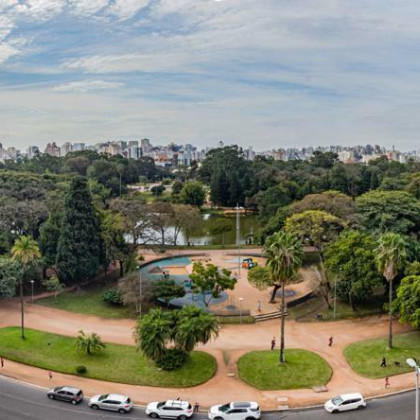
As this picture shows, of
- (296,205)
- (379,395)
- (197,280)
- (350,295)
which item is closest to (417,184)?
(296,205)

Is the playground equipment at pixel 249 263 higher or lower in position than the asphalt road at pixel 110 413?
higher

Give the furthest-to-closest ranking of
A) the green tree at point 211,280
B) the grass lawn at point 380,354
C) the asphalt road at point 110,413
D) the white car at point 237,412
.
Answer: the green tree at point 211,280 → the grass lawn at point 380,354 → the asphalt road at point 110,413 → the white car at point 237,412

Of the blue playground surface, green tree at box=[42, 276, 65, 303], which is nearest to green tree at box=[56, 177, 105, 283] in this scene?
green tree at box=[42, 276, 65, 303]

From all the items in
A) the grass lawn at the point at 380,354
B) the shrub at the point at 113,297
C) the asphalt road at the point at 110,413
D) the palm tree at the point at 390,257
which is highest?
the palm tree at the point at 390,257

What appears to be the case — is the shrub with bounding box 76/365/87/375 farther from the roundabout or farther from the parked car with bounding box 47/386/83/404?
the parked car with bounding box 47/386/83/404

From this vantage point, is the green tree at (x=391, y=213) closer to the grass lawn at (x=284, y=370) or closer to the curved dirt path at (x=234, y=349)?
the curved dirt path at (x=234, y=349)

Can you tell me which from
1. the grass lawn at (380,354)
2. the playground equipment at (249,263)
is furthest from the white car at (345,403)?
the playground equipment at (249,263)

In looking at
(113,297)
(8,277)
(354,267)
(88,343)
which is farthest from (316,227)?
(8,277)
